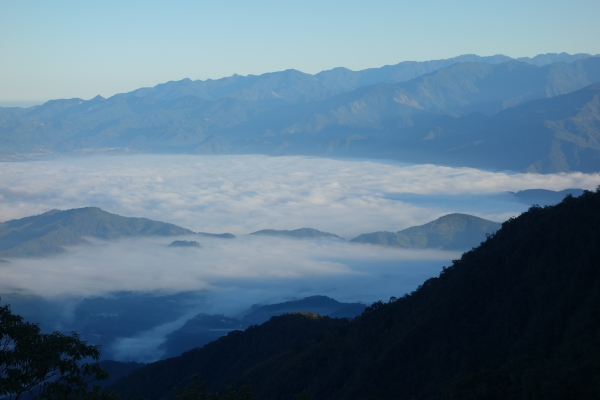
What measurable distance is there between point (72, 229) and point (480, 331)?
531 ft

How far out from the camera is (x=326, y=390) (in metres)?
39.7

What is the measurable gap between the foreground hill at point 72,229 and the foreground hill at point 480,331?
13367 centimetres

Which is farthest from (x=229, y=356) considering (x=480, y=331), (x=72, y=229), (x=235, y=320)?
(x=72, y=229)

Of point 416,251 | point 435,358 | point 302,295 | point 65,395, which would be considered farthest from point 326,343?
point 416,251

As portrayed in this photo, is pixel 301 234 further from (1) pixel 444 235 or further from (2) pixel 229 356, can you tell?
(2) pixel 229 356

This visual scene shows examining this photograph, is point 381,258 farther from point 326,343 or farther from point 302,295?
point 326,343

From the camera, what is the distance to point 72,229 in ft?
595

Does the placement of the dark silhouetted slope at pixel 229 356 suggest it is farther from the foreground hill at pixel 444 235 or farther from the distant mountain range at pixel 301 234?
the distant mountain range at pixel 301 234

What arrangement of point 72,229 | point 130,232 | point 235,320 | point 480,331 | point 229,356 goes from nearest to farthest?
point 480,331
point 229,356
point 235,320
point 72,229
point 130,232

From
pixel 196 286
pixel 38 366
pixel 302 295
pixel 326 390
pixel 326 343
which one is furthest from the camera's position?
pixel 196 286

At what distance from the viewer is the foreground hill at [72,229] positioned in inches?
6762

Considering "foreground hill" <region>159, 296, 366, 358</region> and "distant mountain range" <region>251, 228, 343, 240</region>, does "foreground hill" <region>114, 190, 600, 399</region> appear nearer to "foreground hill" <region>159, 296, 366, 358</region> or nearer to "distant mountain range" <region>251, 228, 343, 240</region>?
"foreground hill" <region>159, 296, 366, 358</region>

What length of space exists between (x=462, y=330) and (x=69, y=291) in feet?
338

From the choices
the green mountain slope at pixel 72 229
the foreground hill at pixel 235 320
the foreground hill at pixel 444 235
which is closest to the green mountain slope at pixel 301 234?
the foreground hill at pixel 444 235
